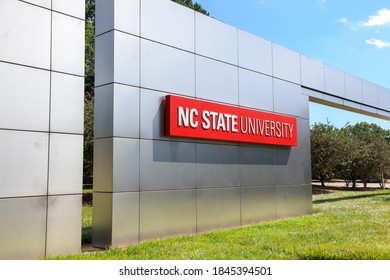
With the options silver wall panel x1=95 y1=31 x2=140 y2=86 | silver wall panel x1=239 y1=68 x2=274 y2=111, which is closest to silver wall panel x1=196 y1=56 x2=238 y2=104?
silver wall panel x1=239 y1=68 x2=274 y2=111

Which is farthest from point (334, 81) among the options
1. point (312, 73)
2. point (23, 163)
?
point (23, 163)

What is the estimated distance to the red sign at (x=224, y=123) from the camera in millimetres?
9844

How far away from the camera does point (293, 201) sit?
14.0m

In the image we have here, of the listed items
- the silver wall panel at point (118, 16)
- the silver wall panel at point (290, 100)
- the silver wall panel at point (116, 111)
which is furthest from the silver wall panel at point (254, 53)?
the silver wall panel at point (116, 111)

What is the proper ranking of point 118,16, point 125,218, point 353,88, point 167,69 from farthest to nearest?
point 353,88
point 167,69
point 118,16
point 125,218

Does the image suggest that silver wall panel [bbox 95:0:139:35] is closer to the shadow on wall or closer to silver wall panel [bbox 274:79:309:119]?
the shadow on wall

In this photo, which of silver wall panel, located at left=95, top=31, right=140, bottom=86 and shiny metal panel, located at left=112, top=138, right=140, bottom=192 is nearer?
shiny metal panel, located at left=112, top=138, right=140, bottom=192

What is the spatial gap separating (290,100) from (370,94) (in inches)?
340

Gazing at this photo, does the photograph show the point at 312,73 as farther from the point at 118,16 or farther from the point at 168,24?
→ the point at 118,16

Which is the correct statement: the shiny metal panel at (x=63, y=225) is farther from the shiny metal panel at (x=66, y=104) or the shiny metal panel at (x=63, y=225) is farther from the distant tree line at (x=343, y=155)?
the distant tree line at (x=343, y=155)

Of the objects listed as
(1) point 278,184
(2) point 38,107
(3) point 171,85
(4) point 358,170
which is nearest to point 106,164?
(2) point 38,107

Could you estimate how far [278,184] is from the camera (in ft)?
43.7

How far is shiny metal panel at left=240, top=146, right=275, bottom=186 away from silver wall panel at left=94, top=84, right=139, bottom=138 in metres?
4.19

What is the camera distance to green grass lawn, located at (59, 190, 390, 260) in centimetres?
757
